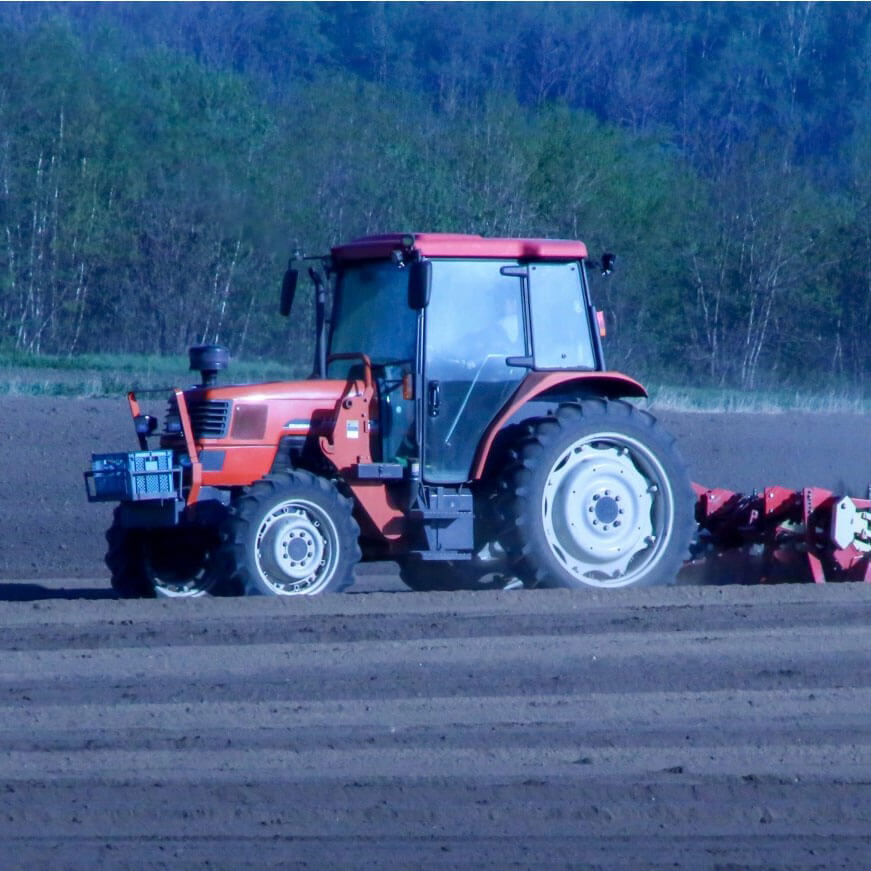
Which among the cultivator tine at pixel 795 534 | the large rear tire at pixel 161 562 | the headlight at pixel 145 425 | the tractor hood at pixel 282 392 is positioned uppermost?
the tractor hood at pixel 282 392

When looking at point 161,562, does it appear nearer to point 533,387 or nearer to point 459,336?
point 459,336

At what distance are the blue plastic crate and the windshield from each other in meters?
1.21

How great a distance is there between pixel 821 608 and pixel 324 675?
2.83 meters

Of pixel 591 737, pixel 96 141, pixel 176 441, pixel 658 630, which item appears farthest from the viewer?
pixel 96 141

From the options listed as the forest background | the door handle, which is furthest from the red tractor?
the forest background

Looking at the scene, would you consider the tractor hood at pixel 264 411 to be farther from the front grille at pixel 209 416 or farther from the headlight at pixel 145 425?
the headlight at pixel 145 425

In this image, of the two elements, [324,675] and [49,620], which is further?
[49,620]

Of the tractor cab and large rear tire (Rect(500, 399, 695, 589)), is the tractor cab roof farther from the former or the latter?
large rear tire (Rect(500, 399, 695, 589))

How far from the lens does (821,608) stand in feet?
26.1

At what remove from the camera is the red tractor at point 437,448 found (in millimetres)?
8484

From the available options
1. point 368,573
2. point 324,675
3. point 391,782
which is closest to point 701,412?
point 368,573

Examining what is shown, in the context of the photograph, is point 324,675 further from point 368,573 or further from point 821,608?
point 368,573

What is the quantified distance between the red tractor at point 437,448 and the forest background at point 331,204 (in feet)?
15.3

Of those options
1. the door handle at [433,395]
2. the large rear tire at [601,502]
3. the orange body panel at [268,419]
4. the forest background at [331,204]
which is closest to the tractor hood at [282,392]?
the orange body panel at [268,419]
